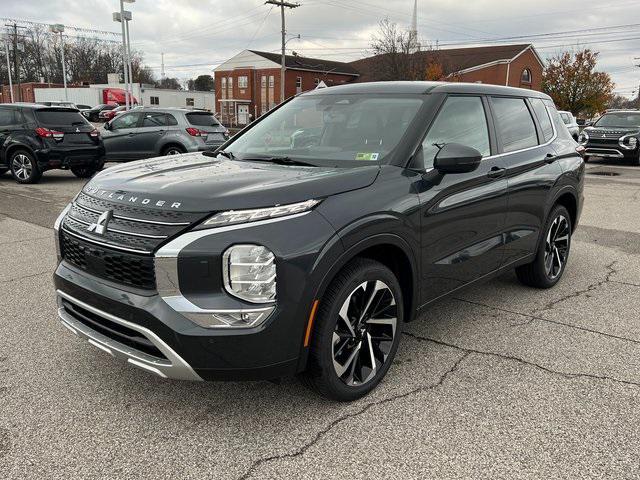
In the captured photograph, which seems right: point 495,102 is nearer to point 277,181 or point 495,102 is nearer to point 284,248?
point 277,181

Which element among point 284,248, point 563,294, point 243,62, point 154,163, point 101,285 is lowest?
point 563,294

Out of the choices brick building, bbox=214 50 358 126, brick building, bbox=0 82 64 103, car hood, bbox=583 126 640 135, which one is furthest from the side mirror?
brick building, bbox=0 82 64 103

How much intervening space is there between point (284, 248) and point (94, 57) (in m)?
105

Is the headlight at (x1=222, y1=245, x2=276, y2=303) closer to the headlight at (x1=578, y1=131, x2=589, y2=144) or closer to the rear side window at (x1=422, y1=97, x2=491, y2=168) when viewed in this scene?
the rear side window at (x1=422, y1=97, x2=491, y2=168)

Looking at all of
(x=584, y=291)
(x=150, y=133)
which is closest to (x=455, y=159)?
(x=584, y=291)

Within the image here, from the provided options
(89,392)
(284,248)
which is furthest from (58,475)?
(284,248)

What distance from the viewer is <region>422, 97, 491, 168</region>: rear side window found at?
139 inches

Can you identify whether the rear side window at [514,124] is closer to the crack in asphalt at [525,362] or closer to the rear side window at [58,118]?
the crack in asphalt at [525,362]

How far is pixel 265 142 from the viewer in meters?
4.05

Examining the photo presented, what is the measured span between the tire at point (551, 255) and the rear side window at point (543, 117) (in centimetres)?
67

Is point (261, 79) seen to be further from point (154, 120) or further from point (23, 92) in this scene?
point (154, 120)

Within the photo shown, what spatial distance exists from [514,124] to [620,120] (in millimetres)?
16746

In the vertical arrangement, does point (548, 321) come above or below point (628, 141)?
below

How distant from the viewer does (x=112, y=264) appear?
2732 millimetres
